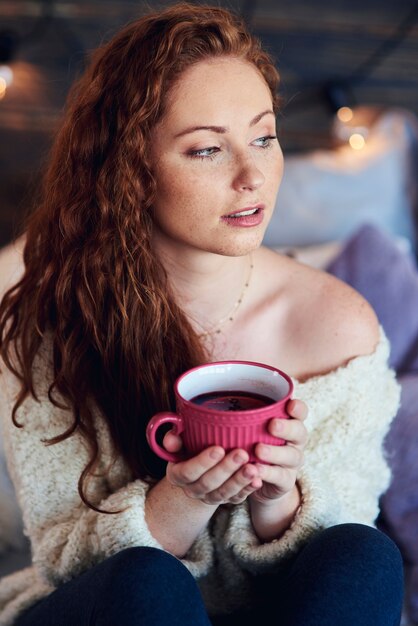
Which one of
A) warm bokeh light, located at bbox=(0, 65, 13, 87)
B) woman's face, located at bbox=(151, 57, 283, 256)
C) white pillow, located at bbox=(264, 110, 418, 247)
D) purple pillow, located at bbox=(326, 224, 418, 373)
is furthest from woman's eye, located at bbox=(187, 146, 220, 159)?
warm bokeh light, located at bbox=(0, 65, 13, 87)

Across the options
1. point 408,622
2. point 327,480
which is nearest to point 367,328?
point 327,480

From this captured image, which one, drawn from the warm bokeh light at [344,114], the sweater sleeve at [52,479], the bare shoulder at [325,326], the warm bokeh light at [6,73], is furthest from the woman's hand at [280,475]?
the warm bokeh light at [6,73]

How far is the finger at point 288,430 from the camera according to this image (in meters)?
0.78

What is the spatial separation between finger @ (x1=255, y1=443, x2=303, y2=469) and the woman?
0.03 meters

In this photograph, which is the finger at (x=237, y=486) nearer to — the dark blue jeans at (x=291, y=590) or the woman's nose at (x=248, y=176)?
the dark blue jeans at (x=291, y=590)

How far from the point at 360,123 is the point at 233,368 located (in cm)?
152

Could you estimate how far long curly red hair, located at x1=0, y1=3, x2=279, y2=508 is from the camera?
103 centimetres

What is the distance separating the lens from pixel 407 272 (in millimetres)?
1658

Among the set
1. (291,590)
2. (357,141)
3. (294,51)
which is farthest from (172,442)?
(294,51)

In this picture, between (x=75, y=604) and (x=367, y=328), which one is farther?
(x=367, y=328)

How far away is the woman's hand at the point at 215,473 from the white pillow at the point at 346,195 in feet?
4.12

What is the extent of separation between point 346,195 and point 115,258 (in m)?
1.08

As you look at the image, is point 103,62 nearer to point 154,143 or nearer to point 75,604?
point 154,143

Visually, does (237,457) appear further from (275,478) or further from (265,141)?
(265,141)
